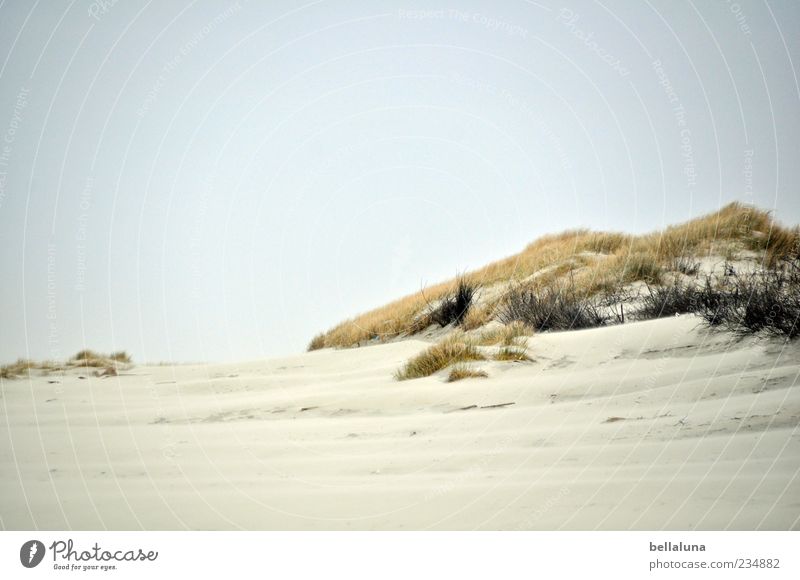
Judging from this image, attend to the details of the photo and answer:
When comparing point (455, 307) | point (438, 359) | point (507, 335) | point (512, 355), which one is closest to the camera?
point (512, 355)

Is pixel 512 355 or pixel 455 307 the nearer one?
pixel 512 355

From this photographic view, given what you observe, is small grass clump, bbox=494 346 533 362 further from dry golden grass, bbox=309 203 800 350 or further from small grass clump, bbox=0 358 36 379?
small grass clump, bbox=0 358 36 379

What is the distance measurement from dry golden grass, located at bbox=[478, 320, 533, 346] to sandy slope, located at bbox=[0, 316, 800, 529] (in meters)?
0.39

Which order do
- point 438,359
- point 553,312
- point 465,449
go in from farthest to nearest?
point 553,312
point 438,359
point 465,449

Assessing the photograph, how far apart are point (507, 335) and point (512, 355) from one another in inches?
29.3

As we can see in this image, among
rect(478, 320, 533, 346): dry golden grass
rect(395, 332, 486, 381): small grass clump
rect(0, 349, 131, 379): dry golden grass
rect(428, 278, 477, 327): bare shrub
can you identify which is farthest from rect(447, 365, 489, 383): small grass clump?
rect(0, 349, 131, 379): dry golden grass

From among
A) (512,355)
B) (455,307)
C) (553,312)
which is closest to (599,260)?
(455,307)

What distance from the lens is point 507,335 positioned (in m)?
7.35

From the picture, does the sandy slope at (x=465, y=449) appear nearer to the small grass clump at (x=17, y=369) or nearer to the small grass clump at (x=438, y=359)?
the small grass clump at (x=438, y=359)

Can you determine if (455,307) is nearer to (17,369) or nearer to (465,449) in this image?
(17,369)

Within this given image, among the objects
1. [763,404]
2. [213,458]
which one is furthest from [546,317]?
[213,458]
